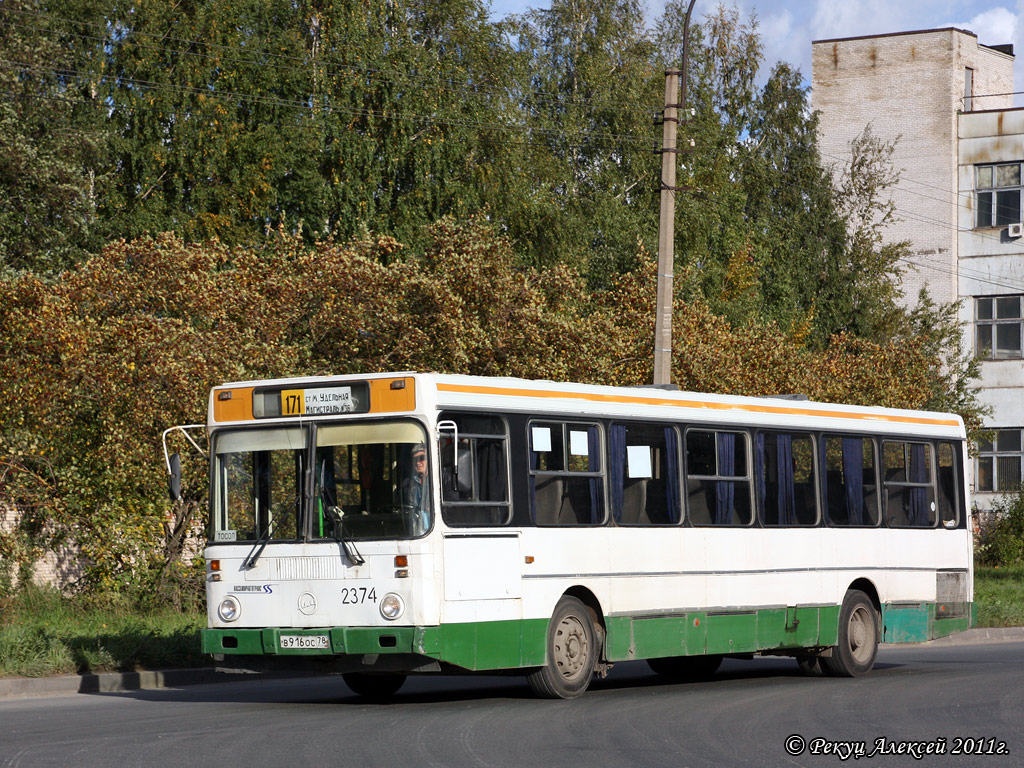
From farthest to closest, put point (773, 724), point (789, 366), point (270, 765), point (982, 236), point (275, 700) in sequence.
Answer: point (982, 236) → point (789, 366) → point (275, 700) → point (773, 724) → point (270, 765)

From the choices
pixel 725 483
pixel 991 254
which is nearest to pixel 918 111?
pixel 991 254

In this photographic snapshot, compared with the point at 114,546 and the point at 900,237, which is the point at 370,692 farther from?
the point at 900,237

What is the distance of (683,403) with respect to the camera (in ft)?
54.2

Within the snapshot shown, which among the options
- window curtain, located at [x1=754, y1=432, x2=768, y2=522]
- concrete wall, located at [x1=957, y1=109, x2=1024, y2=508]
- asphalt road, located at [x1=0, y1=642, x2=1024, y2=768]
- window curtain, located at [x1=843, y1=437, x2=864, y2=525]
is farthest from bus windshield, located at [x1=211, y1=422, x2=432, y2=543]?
concrete wall, located at [x1=957, y1=109, x2=1024, y2=508]

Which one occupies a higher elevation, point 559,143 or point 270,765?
point 559,143

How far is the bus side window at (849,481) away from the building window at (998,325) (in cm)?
3822

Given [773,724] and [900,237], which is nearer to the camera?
[773,724]

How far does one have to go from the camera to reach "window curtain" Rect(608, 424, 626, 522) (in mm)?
15531

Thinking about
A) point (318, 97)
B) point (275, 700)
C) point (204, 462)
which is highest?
point (318, 97)

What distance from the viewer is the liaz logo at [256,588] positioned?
46.4 feet

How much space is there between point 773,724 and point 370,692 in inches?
173

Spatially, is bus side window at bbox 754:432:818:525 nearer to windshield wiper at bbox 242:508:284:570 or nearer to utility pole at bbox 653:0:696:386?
windshield wiper at bbox 242:508:284:570

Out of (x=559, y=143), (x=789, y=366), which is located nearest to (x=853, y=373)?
(x=789, y=366)

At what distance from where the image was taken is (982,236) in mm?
56281
